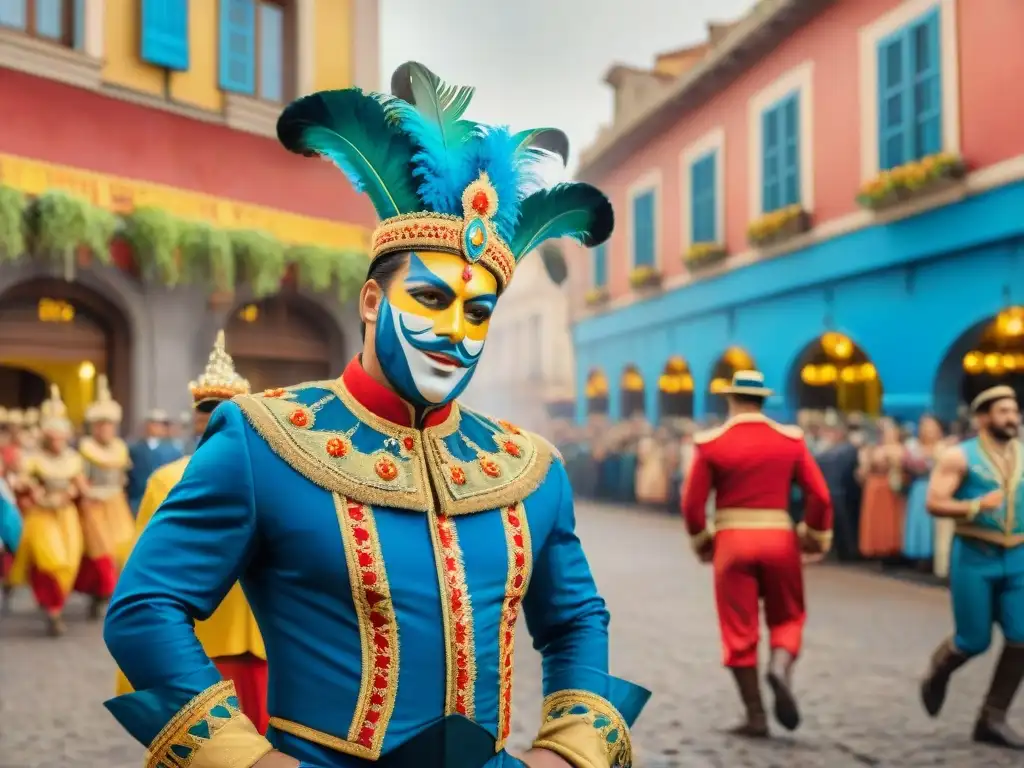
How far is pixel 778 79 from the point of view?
1570cm

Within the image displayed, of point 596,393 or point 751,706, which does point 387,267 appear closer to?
point 751,706

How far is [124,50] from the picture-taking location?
10.9 metres

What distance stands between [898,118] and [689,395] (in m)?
8.35

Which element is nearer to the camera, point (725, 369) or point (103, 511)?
point (103, 511)

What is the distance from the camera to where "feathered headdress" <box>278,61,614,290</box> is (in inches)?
75.2

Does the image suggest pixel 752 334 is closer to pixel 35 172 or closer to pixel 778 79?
pixel 778 79

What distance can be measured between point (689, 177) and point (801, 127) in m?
3.69

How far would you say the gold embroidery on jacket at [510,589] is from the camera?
1921mm

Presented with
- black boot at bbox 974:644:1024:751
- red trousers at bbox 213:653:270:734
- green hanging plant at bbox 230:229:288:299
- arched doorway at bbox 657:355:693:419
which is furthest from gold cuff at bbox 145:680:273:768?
arched doorway at bbox 657:355:693:419

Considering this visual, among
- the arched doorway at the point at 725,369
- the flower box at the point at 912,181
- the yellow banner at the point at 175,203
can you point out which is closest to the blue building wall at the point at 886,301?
the arched doorway at the point at 725,369

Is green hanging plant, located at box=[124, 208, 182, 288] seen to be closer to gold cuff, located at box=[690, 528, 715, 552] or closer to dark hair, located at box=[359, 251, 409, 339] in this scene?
gold cuff, located at box=[690, 528, 715, 552]

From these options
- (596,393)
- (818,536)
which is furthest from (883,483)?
(596,393)

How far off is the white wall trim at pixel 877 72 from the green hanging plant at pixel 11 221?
9.83m

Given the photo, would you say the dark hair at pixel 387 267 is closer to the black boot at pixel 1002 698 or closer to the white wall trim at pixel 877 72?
the black boot at pixel 1002 698
